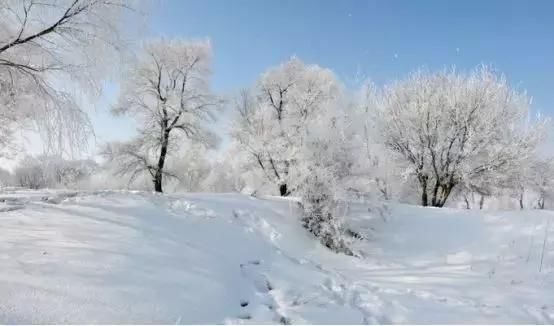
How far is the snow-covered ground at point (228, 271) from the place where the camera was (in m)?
3.13

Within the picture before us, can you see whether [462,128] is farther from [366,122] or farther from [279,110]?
[279,110]

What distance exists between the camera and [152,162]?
1806cm

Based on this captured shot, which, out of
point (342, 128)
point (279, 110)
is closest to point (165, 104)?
point (279, 110)

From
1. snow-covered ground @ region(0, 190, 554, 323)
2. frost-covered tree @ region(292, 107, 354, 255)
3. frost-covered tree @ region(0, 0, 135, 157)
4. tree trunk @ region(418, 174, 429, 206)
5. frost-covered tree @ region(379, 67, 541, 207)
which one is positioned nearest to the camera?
snow-covered ground @ region(0, 190, 554, 323)

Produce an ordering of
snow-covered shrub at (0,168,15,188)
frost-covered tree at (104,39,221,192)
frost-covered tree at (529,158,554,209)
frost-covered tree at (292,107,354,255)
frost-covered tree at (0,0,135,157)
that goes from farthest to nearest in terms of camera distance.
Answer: snow-covered shrub at (0,168,15,188) → frost-covered tree at (529,158,554,209) → frost-covered tree at (104,39,221,192) → frost-covered tree at (292,107,354,255) → frost-covered tree at (0,0,135,157)

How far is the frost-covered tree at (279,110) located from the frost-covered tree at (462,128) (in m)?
4.43

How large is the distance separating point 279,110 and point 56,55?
1431 cm

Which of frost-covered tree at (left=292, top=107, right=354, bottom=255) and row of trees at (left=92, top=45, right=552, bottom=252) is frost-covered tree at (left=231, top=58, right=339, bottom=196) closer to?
row of trees at (left=92, top=45, right=552, bottom=252)

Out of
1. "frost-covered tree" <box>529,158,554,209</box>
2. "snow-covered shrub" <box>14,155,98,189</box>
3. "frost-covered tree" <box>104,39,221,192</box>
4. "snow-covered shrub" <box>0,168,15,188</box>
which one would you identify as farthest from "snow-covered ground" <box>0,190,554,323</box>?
"snow-covered shrub" <box>0,168,15,188</box>

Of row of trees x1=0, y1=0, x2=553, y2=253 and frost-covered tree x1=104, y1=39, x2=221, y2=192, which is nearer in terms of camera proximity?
row of trees x1=0, y1=0, x2=553, y2=253

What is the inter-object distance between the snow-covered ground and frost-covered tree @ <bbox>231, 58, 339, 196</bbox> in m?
7.52

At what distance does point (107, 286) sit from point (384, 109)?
17171mm

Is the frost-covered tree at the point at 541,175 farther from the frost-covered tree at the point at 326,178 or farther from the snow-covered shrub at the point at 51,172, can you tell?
the snow-covered shrub at the point at 51,172

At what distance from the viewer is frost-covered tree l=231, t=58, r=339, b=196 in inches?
642
